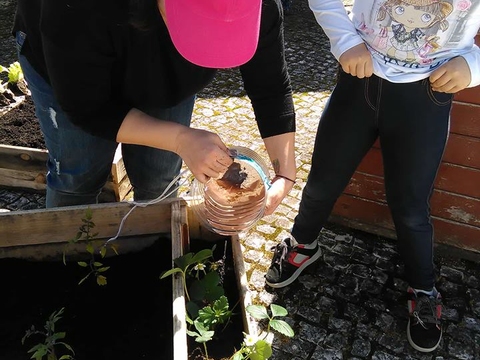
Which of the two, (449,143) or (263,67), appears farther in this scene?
(449,143)

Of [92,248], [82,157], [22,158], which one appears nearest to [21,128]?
[22,158]

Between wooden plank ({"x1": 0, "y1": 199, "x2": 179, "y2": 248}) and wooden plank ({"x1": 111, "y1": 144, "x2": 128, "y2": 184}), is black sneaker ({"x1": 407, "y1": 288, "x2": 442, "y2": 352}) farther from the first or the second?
wooden plank ({"x1": 111, "y1": 144, "x2": 128, "y2": 184})

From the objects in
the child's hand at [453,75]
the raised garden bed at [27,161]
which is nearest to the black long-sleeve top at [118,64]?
the child's hand at [453,75]

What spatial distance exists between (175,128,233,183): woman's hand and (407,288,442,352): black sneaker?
1.33 meters

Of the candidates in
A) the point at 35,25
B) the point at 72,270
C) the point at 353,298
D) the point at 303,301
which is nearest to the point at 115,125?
the point at 35,25

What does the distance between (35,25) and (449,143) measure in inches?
71.2

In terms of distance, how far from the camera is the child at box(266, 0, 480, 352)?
1.74 meters

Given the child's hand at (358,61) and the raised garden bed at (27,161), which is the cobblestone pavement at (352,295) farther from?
the child's hand at (358,61)

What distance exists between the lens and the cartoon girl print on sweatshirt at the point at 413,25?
67.5 inches

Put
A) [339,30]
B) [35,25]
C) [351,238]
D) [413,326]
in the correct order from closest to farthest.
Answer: [35,25]
[339,30]
[413,326]
[351,238]

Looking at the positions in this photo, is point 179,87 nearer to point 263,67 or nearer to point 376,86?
point 263,67

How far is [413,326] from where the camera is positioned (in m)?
2.19

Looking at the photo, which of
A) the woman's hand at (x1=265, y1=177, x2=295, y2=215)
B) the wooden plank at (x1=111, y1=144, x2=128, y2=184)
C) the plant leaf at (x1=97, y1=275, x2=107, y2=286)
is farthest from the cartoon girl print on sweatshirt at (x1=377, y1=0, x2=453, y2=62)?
the wooden plank at (x1=111, y1=144, x2=128, y2=184)

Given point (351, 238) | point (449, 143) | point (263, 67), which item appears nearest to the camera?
point (263, 67)
